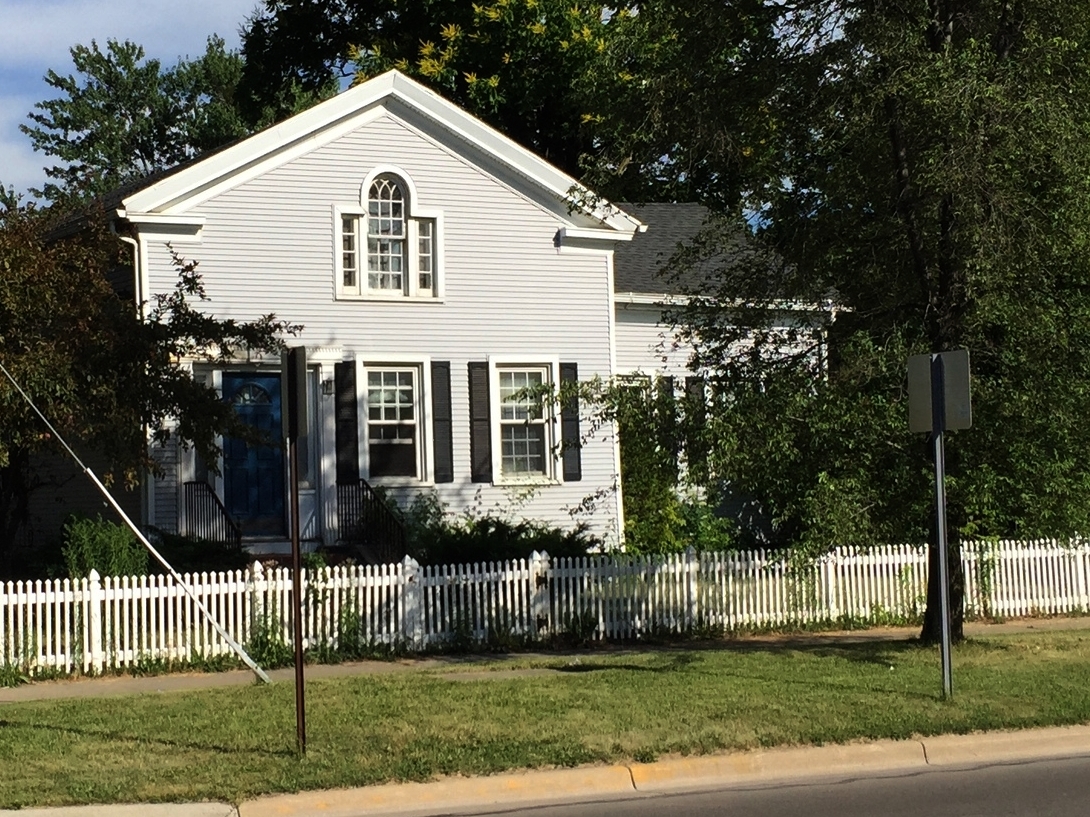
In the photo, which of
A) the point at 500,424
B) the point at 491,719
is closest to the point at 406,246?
the point at 500,424

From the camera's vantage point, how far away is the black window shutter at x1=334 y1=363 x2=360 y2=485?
21.1m

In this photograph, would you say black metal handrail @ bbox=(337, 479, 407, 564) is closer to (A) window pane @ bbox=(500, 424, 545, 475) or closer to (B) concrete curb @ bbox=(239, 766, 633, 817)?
(A) window pane @ bbox=(500, 424, 545, 475)

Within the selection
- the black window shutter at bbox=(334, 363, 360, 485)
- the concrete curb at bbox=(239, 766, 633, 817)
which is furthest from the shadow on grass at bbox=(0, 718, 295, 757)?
the black window shutter at bbox=(334, 363, 360, 485)

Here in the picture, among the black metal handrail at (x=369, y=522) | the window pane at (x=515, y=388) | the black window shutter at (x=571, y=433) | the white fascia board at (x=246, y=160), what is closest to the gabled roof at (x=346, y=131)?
the white fascia board at (x=246, y=160)

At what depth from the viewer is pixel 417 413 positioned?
21828mm

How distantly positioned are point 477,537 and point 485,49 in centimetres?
1876

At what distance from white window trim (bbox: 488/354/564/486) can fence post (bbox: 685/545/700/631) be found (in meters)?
4.88

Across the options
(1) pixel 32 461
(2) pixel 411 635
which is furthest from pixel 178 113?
(2) pixel 411 635

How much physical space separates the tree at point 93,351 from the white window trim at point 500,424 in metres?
4.86

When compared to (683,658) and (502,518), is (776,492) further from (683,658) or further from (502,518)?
(502,518)

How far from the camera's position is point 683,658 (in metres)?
15.0

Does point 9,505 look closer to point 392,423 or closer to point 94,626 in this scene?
point 392,423

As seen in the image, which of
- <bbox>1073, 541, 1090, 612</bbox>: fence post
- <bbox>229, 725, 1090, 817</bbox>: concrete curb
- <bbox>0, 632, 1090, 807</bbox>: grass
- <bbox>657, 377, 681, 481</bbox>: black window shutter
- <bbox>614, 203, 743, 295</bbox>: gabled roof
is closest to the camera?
<bbox>229, 725, 1090, 817</bbox>: concrete curb

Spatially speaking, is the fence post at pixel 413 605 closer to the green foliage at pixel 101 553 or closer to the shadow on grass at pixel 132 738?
the green foliage at pixel 101 553
